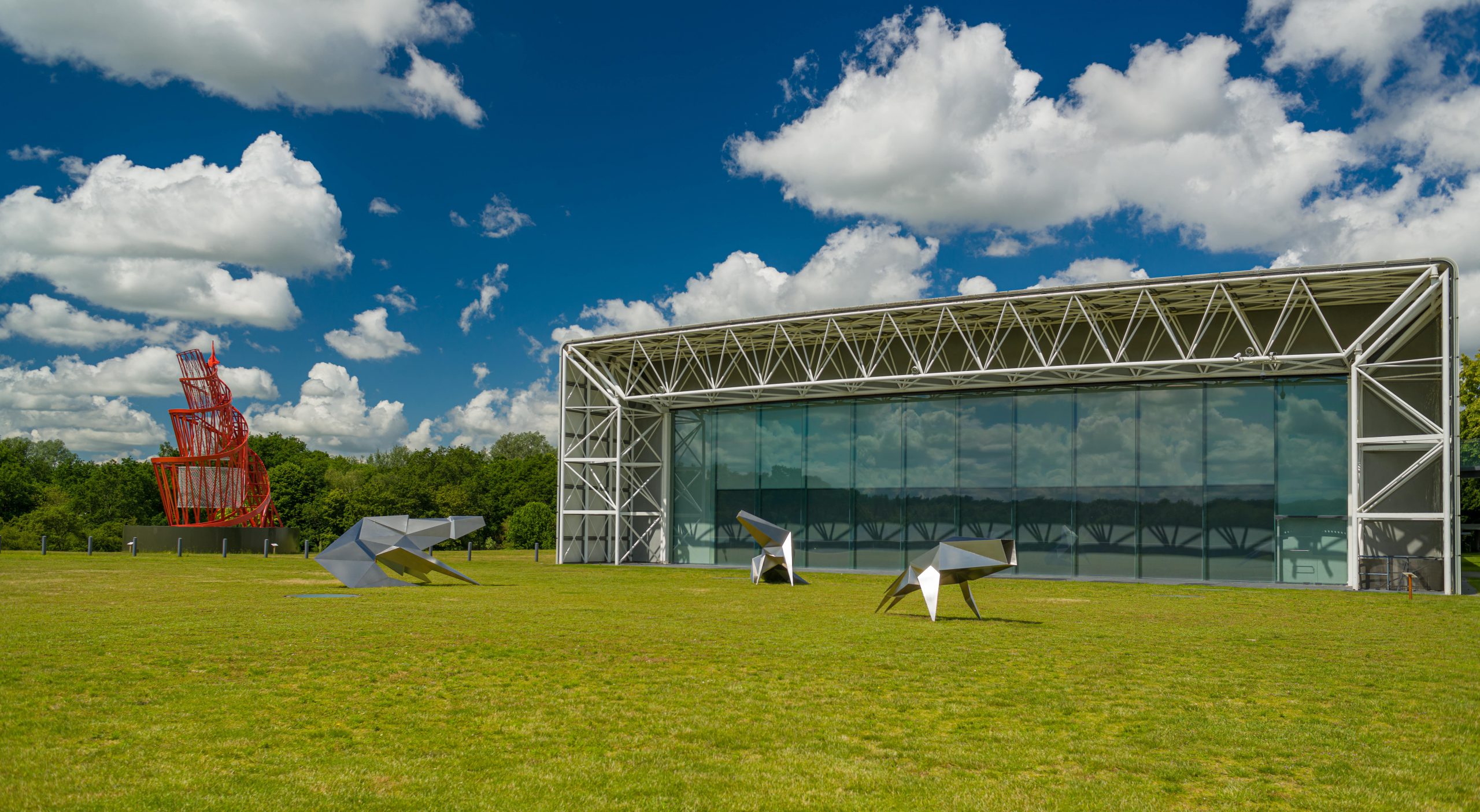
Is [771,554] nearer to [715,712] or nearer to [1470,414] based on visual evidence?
[715,712]

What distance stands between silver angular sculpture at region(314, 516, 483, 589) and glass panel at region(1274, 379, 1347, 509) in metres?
27.1

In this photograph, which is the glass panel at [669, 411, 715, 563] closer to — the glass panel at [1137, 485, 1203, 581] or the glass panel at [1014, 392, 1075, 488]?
the glass panel at [1014, 392, 1075, 488]

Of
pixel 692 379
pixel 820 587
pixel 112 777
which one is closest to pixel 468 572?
pixel 820 587

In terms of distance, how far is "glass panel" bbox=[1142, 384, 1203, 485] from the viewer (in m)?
36.5

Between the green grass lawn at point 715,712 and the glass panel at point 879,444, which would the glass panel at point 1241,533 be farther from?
the green grass lawn at point 715,712

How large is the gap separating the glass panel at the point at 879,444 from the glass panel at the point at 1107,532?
7455 mm

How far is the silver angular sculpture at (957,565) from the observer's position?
18.7 meters

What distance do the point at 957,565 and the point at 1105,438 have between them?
21339 mm

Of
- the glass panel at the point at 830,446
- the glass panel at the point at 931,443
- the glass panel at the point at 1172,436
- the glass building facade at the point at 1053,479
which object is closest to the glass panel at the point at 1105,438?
the glass building facade at the point at 1053,479

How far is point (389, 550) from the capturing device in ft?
87.8

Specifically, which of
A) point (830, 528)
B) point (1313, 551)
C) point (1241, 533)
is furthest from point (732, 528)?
point (1313, 551)

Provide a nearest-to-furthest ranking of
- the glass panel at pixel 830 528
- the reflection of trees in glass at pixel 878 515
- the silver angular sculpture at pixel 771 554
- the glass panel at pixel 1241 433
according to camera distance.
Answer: the silver angular sculpture at pixel 771 554 < the glass panel at pixel 1241 433 < the reflection of trees in glass at pixel 878 515 < the glass panel at pixel 830 528

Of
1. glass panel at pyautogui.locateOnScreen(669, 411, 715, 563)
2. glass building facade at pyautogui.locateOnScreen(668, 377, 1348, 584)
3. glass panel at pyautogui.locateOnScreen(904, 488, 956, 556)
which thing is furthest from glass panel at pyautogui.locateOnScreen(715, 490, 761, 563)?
glass panel at pyautogui.locateOnScreen(904, 488, 956, 556)

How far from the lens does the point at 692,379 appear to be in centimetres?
4859
